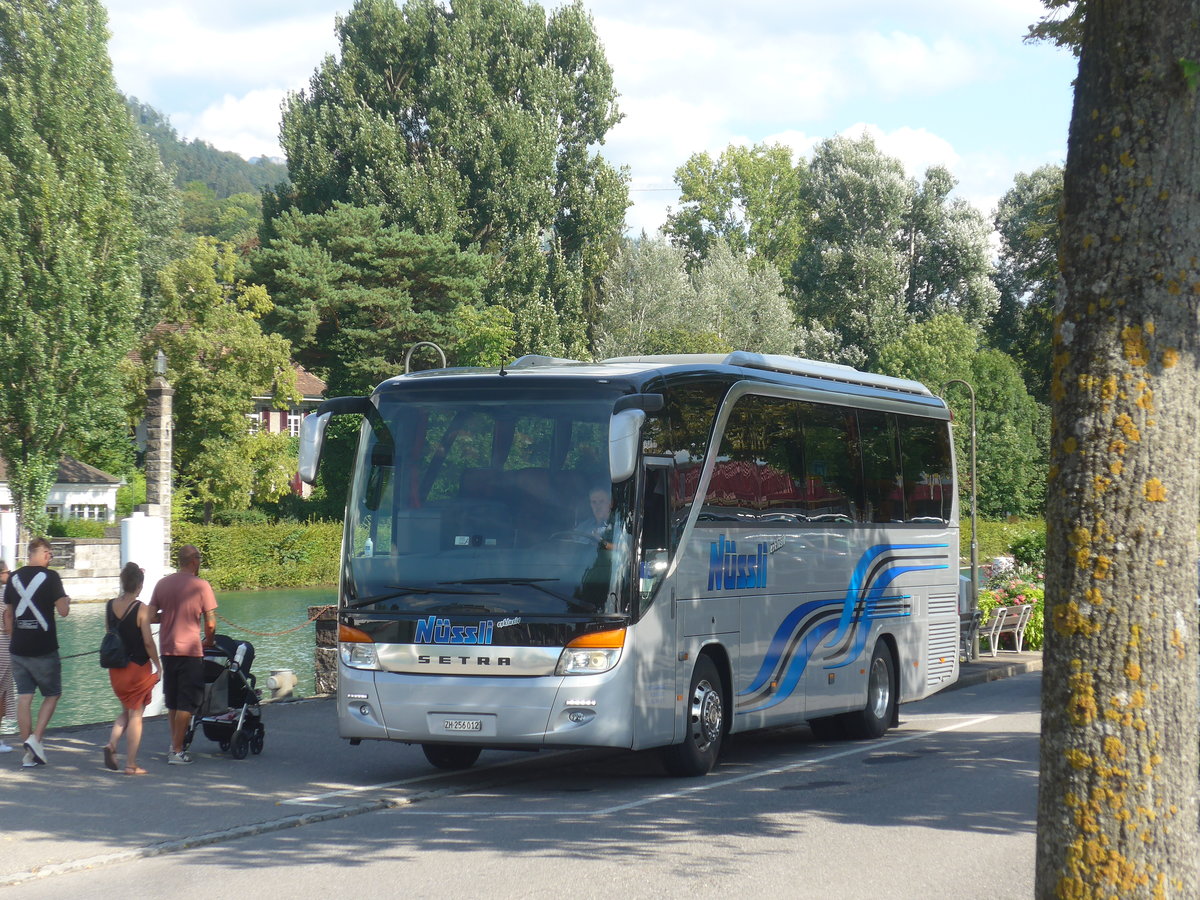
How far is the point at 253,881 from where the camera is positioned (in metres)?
8.55

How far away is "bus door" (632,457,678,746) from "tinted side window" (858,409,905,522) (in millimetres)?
4560

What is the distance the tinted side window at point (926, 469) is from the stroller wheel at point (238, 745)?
800 cm

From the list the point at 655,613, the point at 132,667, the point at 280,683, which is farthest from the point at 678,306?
the point at 132,667

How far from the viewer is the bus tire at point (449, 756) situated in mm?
13414

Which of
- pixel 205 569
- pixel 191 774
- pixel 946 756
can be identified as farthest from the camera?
pixel 205 569

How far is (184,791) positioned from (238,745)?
5.67ft

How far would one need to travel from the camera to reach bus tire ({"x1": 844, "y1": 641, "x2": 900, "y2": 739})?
16328 millimetres

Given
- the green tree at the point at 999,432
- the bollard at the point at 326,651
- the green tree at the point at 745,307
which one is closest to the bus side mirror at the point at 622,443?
the bollard at the point at 326,651

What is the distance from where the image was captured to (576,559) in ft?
38.7

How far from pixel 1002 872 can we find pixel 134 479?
6368 cm

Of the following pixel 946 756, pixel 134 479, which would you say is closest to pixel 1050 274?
pixel 946 756

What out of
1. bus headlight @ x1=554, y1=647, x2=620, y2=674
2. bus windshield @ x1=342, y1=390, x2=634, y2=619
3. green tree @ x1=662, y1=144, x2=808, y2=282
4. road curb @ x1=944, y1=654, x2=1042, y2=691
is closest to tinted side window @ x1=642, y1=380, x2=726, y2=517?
bus windshield @ x1=342, y1=390, x2=634, y2=619

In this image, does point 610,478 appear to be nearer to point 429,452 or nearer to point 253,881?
point 429,452

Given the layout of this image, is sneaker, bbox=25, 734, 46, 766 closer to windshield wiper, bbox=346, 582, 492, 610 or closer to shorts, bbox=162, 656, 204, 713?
shorts, bbox=162, 656, 204, 713
